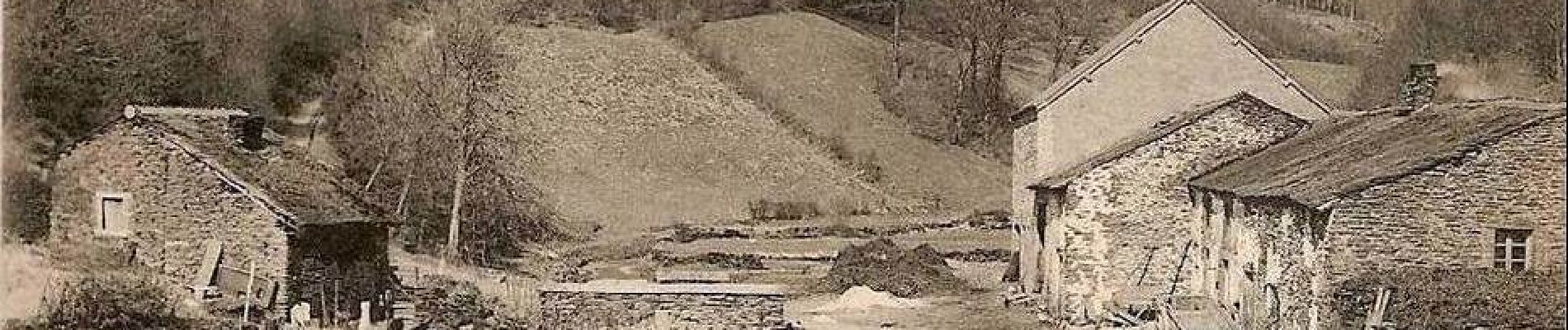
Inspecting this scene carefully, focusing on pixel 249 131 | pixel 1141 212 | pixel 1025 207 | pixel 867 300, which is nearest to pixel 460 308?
pixel 249 131

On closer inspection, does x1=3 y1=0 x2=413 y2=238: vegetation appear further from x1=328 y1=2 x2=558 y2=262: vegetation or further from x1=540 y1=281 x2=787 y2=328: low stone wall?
x1=540 y1=281 x2=787 y2=328: low stone wall

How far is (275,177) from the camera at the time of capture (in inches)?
179

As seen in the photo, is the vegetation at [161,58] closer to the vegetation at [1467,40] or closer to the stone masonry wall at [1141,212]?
the stone masonry wall at [1141,212]

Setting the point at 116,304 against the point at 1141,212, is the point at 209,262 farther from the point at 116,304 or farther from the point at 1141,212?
the point at 1141,212

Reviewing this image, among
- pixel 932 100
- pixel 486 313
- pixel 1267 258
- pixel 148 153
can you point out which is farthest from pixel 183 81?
pixel 1267 258

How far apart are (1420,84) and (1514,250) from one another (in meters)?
0.46

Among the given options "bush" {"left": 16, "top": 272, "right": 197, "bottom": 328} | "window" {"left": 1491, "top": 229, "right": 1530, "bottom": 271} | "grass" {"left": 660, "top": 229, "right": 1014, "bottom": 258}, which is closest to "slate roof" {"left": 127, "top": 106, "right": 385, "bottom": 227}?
"bush" {"left": 16, "top": 272, "right": 197, "bottom": 328}

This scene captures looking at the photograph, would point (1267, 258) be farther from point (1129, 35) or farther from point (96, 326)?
point (96, 326)

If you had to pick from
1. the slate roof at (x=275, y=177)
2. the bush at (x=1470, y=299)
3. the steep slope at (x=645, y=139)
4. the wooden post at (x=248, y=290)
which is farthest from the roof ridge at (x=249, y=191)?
the bush at (x=1470, y=299)

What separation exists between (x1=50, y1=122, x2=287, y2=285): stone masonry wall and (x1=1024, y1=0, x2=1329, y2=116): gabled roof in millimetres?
1805

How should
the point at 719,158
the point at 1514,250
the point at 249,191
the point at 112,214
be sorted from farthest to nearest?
1. the point at 112,214
2. the point at 249,191
3. the point at 719,158
4. the point at 1514,250

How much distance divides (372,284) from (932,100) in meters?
1.42

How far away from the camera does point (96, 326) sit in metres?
4.72

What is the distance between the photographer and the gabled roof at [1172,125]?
13.9 ft
